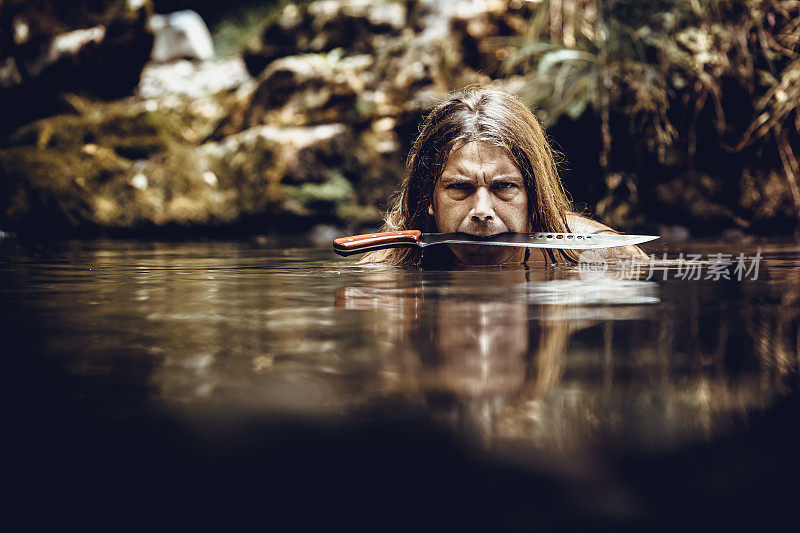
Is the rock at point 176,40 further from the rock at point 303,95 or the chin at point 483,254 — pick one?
the chin at point 483,254

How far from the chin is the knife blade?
5.1 inches

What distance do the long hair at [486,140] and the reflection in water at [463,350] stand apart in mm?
901

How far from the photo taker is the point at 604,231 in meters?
3.46

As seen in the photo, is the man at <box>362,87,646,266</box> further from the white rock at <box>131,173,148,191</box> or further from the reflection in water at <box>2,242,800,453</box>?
the white rock at <box>131,173,148,191</box>

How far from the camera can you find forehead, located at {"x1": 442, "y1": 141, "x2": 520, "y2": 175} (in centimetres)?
293

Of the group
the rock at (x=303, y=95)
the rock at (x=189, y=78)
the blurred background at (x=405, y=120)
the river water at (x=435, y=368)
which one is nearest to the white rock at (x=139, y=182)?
the blurred background at (x=405, y=120)

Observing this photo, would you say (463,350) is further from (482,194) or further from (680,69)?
(680,69)

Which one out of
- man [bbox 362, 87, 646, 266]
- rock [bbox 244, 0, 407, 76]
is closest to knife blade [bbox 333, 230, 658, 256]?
man [bbox 362, 87, 646, 266]

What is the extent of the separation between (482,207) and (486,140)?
0.36 meters

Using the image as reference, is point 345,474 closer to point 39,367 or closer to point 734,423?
point 734,423

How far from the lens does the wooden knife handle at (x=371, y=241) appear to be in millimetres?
2537

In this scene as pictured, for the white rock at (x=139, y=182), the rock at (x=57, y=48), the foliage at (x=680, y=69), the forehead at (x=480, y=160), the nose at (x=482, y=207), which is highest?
the rock at (x=57, y=48)

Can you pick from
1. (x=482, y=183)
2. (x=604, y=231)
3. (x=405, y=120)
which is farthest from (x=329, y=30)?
(x=482, y=183)

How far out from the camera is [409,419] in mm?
762
